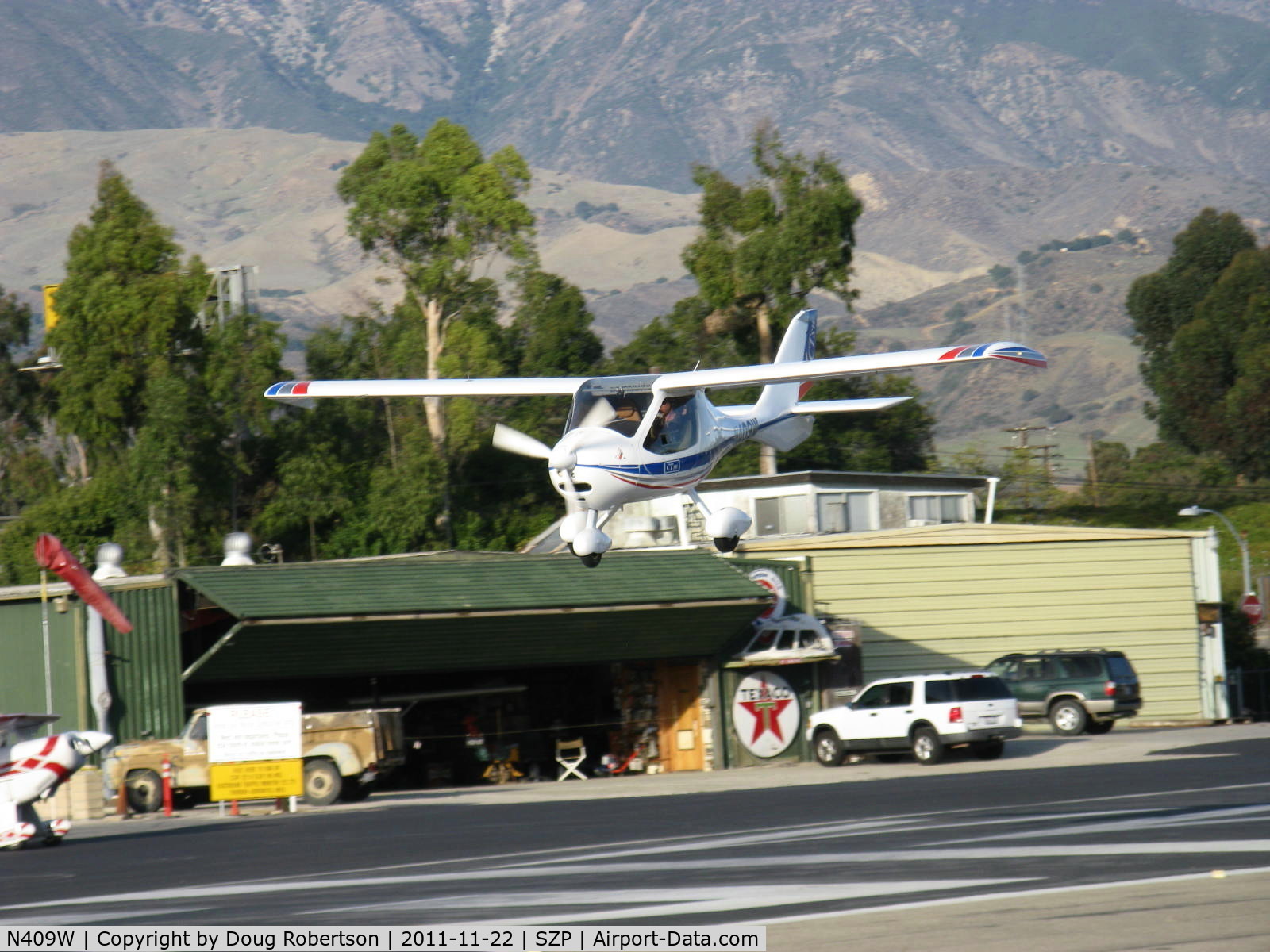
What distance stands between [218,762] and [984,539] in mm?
20030

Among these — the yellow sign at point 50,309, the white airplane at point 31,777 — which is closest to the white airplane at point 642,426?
the white airplane at point 31,777

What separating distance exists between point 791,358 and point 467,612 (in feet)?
39.3

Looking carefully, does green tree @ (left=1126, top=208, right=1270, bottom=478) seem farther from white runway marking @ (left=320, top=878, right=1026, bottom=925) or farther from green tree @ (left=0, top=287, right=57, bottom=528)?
white runway marking @ (left=320, top=878, right=1026, bottom=925)

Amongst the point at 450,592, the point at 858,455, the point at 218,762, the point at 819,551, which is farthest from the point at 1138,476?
the point at 218,762

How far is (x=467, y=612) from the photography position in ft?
105

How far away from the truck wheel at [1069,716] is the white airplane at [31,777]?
73.9ft

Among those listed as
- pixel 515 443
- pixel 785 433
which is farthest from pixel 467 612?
pixel 515 443

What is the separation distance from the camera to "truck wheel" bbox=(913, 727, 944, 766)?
1192 inches

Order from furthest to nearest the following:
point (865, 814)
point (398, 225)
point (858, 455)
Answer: point (858, 455) → point (398, 225) → point (865, 814)

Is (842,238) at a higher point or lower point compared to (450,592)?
higher

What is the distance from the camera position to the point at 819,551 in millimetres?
37281

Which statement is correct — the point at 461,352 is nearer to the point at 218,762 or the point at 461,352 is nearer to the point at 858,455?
the point at 858,455

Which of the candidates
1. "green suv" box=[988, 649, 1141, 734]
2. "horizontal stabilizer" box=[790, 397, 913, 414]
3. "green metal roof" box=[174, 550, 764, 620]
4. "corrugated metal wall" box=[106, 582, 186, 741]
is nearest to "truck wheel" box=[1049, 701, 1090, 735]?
"green suv" box=[988, 649, 1141, 734]

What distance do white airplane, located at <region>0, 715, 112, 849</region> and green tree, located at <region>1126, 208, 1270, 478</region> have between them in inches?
2764
